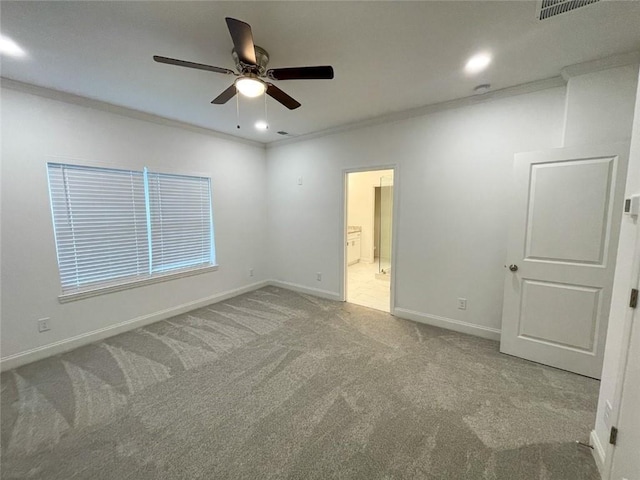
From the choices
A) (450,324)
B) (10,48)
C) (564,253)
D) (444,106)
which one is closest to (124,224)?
(10,48)

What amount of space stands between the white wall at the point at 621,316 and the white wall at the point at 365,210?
5373mm

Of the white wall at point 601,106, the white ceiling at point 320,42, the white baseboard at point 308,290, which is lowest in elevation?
the white baseboard at point 308,290

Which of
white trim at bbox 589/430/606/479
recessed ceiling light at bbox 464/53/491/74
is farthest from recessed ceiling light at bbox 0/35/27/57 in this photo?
white trim at bbox 589/430/606/479

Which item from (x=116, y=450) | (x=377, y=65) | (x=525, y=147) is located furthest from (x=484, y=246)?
(x=116, y=450)

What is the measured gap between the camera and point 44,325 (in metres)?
2.62

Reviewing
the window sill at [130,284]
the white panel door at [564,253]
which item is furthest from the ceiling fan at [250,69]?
the window sill at [130,284]

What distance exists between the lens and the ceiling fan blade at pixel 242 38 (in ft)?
4.37

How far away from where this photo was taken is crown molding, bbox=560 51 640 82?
203cm

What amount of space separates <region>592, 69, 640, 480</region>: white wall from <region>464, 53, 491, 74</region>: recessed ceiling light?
1060mm

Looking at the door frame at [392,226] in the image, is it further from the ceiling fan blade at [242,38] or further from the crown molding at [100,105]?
the ceiling fan blade at [242,38]

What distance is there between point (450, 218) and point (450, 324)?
1284 millimetres

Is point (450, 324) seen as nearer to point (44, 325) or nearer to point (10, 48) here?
point (44, 325)

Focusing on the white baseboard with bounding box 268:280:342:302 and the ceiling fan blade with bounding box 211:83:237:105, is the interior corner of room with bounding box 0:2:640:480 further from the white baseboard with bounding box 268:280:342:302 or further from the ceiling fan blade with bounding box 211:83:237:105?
the ceiling fan blade with bounding box 211:83:237:105

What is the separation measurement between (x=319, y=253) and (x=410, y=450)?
2.95m
